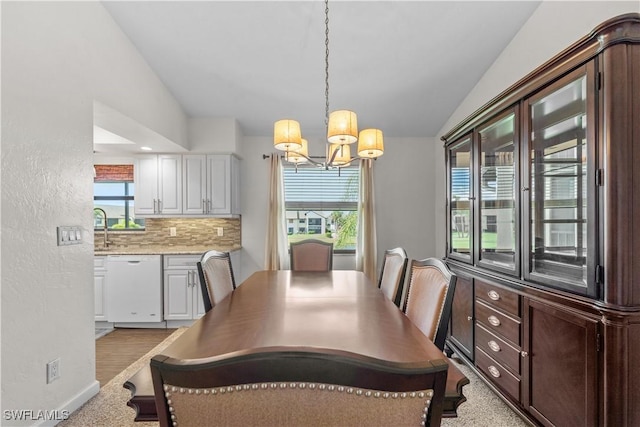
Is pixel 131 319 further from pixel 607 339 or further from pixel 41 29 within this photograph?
pixel 607 339

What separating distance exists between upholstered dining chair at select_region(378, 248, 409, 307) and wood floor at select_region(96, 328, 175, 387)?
236cm

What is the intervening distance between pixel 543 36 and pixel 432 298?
2347 mm

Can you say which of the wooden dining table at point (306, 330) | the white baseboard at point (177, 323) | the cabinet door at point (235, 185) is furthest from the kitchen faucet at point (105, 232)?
the wooden dining table at point (306, 330)

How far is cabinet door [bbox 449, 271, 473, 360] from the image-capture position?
251cm

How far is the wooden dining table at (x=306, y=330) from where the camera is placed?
3.24ft

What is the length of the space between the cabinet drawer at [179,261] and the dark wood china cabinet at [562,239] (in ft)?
9.66

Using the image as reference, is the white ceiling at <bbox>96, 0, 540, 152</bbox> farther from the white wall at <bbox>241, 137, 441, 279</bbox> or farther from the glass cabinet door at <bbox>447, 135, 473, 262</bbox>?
the glass cabinet door at <bbox>447, 135, 473, 262</bbox>

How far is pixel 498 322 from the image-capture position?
213 centimetres

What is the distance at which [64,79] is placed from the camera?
2014 mm

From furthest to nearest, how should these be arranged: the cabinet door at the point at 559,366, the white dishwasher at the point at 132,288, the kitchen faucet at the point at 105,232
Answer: the kitchen faucet at the point at 105,232
the white dishwasher at the point at 132,288
the cabinet door at the point at 559,366

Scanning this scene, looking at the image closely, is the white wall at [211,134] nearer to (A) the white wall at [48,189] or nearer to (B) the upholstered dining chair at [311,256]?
(A) the white wall at [48,189]

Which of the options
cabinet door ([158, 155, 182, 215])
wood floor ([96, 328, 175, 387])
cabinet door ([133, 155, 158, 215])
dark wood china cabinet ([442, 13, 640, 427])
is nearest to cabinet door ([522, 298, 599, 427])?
dark wood china cabinet ([442, 13, 640, 427])

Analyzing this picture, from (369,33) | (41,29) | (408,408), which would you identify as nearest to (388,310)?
(408,408)

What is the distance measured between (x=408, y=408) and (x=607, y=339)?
138cm
